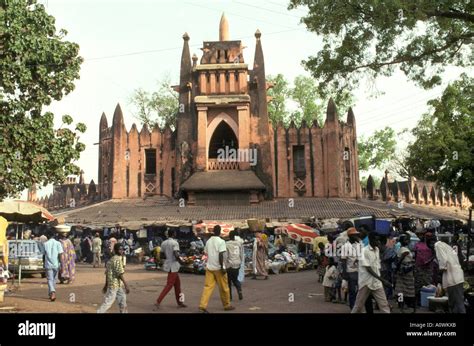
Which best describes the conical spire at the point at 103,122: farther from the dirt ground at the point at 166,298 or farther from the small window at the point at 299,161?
the dirt ground at the point at 166,298

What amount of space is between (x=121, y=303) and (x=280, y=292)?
19.1ft

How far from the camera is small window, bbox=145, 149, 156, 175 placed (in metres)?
33.8

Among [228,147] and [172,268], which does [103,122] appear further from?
[172,268]

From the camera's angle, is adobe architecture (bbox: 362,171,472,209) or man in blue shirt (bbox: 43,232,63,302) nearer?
man in blue shirt (bbox: 43,232,63,302)

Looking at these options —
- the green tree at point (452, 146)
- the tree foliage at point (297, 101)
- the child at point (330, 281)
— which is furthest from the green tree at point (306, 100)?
the child at point (330, 281)

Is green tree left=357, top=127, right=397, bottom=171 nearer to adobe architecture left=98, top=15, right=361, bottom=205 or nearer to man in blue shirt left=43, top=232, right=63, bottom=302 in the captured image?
adobe architecture left=98, top=15, right=361, bottom=205

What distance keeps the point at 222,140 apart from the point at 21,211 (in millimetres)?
19618

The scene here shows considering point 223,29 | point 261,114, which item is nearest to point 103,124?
point 223,29

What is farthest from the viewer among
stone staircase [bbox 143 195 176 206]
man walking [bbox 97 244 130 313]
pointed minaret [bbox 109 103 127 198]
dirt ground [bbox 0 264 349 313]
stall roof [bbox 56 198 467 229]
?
pointed minaret [bbox 109 103 127 198]

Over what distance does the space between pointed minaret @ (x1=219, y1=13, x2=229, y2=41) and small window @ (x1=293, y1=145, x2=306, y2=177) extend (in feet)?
28.6

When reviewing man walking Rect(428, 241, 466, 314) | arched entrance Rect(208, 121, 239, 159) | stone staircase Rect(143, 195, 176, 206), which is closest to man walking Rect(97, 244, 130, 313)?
man walking Rect(428, 241, 466, 314)

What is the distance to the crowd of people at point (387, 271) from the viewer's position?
28.4 ft
